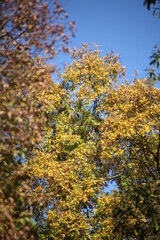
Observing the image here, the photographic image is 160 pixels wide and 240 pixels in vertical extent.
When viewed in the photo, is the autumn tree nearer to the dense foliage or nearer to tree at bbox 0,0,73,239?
the dense foliage

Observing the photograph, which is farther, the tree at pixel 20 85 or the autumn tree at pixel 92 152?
the autumn tree at pixel 92 152

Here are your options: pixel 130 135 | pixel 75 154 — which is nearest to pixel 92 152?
pixel 75 154

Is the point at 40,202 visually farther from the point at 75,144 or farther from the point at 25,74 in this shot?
the point at 75,144

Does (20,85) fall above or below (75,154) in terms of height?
below

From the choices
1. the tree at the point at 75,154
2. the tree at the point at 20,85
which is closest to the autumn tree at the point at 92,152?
the tree at the point at 75,154

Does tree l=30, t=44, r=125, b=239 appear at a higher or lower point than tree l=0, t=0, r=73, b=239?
higher

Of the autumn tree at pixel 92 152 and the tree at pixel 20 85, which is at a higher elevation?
the autumn tree at pixel 92 152

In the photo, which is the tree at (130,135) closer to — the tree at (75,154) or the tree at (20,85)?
the tree at (75,154)

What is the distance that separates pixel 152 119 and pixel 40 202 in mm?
15170

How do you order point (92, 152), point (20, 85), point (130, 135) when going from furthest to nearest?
1. point (92, 152)
2. point (130, 135)
3. point (20, 85)

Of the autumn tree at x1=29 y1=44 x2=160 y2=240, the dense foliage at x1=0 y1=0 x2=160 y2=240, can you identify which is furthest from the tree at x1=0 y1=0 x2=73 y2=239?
the autumn tree at x1=29 y1=44 x2=160 y2=240

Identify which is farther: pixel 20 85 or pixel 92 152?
pixel 92 152

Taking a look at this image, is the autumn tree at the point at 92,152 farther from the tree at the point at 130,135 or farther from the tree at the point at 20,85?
the tree at the point at 20,85

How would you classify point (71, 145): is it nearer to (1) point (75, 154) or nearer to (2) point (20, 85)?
(1) point (75, 154)
